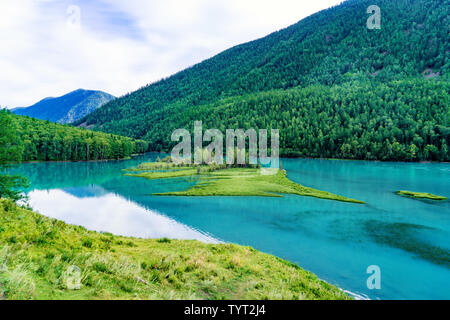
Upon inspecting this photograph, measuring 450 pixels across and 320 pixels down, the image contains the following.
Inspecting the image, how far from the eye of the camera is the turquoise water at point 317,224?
2336cm

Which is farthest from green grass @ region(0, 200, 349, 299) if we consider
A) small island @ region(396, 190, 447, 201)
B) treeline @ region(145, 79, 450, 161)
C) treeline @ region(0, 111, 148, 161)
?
treeline @ region(145, 79, 450, 161)

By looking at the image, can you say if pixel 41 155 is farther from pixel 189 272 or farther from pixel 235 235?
pixel 189 272

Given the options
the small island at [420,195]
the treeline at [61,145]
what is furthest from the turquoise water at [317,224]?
the treeline at [61,145]

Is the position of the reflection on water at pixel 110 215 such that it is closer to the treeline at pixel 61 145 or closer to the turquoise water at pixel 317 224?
the turquoise water at pixel 317 224

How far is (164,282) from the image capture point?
12594 millimetres

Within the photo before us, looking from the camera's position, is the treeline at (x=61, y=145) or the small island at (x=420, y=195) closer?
the small island at (x=420, y=195)

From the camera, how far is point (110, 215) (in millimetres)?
43438

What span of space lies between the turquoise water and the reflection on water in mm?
134

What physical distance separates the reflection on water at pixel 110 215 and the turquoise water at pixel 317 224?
5.3 inches

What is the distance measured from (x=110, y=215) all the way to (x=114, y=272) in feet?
114

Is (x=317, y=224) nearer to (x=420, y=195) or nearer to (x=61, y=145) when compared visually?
(x=420, y=195)

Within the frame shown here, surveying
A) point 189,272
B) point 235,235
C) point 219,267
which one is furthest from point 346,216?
point 189,272

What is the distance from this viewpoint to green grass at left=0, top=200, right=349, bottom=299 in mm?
9273

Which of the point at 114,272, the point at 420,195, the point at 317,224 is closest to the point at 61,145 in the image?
the point at 317,224
